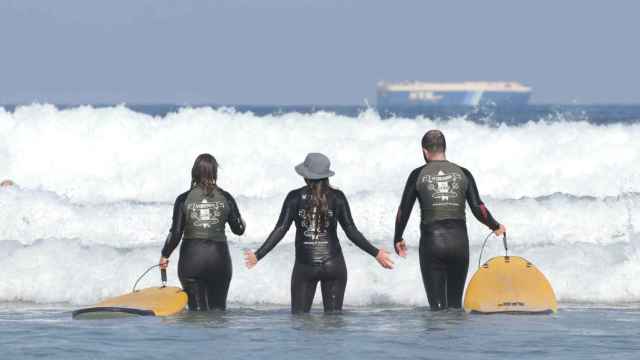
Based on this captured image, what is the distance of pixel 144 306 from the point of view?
11.0m

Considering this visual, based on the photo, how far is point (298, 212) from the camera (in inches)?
411

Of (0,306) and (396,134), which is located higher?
(396,134)

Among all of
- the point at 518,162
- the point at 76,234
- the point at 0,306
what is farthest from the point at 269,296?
the point at 518,162

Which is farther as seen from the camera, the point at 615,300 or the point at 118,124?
the point at 118,124

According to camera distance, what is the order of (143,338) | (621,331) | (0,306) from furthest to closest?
(0,306) < (621,331) < (143,338)

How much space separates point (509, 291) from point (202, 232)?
2682 millimetres

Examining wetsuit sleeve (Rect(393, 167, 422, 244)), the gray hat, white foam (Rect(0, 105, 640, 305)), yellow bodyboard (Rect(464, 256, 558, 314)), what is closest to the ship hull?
white foam (Rect(0, 105, 640, 305))

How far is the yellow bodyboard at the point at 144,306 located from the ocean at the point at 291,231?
5.5 inches

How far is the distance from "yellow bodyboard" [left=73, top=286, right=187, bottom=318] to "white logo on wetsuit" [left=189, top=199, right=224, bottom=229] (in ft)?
2.27

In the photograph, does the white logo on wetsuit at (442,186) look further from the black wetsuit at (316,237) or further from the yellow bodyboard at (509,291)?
the yellow bodyboard at (509,291)

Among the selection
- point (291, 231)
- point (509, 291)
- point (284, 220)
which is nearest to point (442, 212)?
point (509, 291)

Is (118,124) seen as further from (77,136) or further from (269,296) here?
(269,296)

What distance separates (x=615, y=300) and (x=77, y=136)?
17962mm

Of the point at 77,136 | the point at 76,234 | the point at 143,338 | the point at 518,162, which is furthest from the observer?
the point at 77,136
